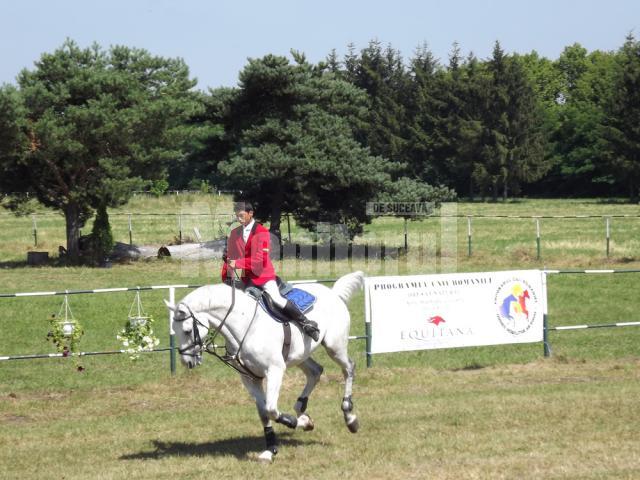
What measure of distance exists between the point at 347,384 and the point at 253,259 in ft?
7.63

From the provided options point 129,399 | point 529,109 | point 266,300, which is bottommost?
point 129,399

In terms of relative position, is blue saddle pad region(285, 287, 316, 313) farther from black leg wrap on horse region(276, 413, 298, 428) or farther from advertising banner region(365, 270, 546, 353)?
advertising banner region(365, 270, 546, 353)

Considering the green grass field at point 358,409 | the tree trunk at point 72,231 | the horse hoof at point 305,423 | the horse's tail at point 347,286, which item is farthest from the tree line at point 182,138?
the horse hoof at point 305,423

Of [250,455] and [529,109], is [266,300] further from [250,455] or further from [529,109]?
[529,109]

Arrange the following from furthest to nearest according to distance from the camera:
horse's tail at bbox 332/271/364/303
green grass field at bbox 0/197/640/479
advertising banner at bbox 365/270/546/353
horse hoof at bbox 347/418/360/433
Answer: advertising banner at bbox 365/270/546/353, horse's tail at bbox 332/271/364/303, horse hoof at bbox 347/418/360/433, green grass field at bbox 0/197/640/479

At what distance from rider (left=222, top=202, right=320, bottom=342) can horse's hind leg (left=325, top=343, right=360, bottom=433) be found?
0.91 meters

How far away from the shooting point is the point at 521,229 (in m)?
48.6

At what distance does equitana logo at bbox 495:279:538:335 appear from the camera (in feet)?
55.0

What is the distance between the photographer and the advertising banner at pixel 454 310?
1597 cm

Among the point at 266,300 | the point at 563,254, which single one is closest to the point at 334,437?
the point at 266,300

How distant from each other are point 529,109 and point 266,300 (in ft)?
260

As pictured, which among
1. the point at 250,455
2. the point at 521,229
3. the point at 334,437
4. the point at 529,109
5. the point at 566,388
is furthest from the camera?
the point at 529,109

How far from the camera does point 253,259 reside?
10258 millimetres

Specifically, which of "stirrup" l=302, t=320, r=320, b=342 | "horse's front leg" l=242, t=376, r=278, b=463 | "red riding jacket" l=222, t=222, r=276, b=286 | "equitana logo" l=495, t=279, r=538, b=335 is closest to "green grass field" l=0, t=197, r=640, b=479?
"horse's front leg" l=242, t=376, r=278, b=463
